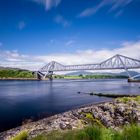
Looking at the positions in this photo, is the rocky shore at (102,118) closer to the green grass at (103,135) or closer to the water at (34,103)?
the green grass at (103,135)

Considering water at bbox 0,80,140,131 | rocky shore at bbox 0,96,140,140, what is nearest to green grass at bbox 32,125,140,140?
rocky shore at bbox 0,96,140,140

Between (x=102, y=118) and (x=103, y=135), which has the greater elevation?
(x=103, y=135)

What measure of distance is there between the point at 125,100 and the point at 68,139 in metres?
10.1

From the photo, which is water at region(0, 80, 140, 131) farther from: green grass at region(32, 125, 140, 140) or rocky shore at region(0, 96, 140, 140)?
green grass at region(32, 125, 140, 140)

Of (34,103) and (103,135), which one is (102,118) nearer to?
(103,135)

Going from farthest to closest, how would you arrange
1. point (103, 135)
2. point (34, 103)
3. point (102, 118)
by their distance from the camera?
point (34, 103), point (102, 118), point (103, 135)

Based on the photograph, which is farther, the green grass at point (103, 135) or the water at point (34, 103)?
the water at point (34, 103)

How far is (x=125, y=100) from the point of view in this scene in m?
14.3

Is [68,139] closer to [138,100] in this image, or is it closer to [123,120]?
[123,120]

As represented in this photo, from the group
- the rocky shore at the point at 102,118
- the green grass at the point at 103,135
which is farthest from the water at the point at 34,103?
the green grass at the point at 103,135

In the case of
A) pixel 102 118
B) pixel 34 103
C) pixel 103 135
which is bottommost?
pixel 34 103

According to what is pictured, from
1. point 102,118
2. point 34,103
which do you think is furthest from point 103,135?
point 34,103

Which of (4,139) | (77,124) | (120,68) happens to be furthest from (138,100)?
(120,68)

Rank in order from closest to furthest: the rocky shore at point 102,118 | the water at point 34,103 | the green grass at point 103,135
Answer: the green grass at point 103,135
the rocky shore at point 102,118
the water at point 34,103
